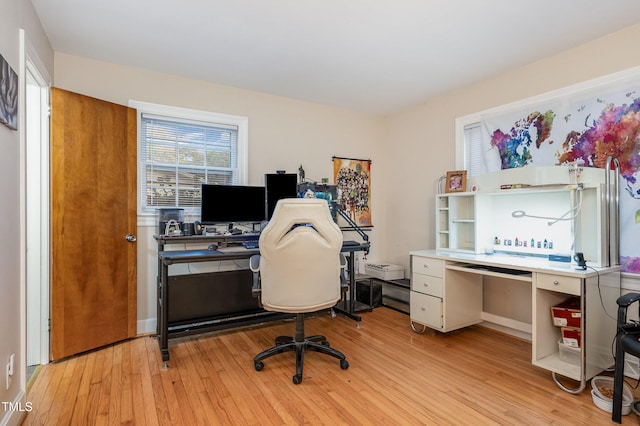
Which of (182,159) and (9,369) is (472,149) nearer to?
(182,159)

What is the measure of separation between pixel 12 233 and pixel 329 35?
93.8 inches

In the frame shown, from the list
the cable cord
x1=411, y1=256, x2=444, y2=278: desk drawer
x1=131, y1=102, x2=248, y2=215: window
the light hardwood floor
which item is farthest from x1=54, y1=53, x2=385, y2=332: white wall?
the cable cord

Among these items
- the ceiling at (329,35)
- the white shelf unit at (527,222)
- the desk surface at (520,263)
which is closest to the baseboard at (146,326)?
the ceiling at (329,35)

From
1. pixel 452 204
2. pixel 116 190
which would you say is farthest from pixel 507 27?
pixel 116 190

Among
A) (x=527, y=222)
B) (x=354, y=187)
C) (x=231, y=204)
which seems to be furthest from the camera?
(x=354, y=187)

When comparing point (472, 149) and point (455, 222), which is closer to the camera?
point (455, 222)

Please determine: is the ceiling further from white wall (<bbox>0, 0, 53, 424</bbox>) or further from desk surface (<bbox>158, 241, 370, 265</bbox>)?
desk surface (<bbox>158, 241, 370, 265</bbox>)

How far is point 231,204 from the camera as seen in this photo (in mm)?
3221

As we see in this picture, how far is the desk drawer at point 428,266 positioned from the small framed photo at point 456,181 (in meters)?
0.80

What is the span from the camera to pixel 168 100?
328 centimetres

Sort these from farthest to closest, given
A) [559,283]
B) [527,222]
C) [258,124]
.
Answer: [258,124] → [527,222] → [559,283]

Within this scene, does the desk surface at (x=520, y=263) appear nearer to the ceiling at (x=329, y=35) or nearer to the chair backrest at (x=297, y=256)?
the chair backrest at (x=297, y=256)

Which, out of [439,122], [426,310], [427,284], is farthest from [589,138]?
[426,310]

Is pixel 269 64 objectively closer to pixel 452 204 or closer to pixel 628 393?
pixel 452 204
